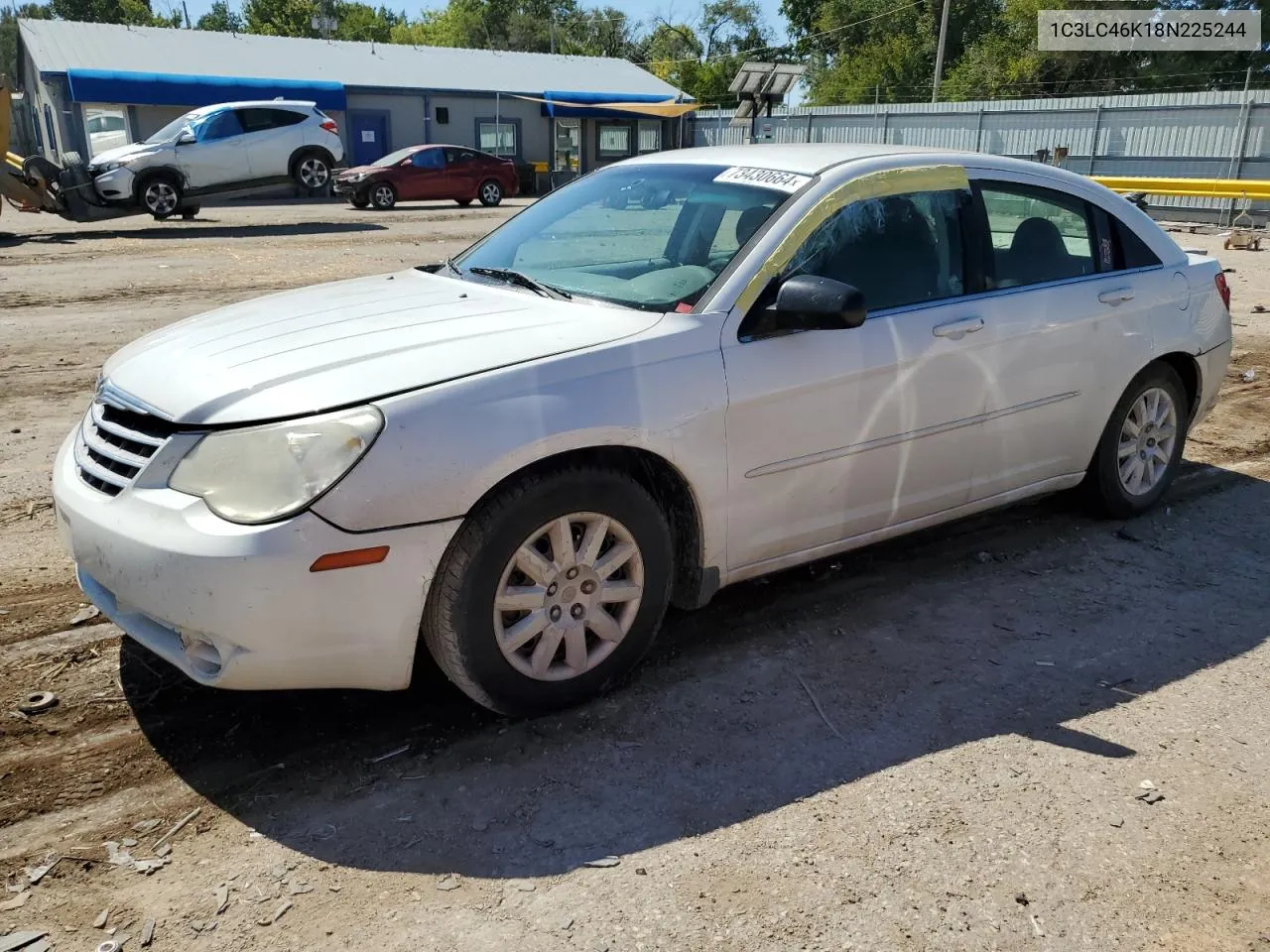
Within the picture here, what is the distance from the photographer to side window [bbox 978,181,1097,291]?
176 inches

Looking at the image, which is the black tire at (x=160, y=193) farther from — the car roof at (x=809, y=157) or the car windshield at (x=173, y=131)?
the car roof at (x=809, y=157)

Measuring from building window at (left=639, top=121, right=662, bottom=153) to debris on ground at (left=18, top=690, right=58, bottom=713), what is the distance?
129ft

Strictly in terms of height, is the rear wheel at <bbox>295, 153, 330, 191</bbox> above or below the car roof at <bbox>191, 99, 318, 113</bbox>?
below

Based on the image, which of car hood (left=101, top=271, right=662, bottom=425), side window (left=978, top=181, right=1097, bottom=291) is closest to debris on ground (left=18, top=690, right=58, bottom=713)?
car hood (left=101, top=271, right=662, bottom=425)

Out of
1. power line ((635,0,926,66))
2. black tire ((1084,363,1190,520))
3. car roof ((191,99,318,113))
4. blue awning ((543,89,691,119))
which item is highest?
power line ((635,0,926,66))

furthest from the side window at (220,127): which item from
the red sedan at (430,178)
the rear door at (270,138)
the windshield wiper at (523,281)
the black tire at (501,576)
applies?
the black tire at (501,576)

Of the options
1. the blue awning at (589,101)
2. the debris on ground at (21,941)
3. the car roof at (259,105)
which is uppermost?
the blue awning at (589,101)

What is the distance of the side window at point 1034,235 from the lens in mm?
4461

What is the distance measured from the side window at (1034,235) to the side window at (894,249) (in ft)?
0.63

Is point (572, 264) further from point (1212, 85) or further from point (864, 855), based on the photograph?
point (1212, 85)

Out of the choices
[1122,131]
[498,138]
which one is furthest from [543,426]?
[498,138]

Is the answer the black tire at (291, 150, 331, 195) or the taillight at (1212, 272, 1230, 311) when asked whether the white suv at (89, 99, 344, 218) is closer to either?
the black tire at (291, 150, 331, 195)

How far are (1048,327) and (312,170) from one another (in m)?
18.4

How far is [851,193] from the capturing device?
4008mm
